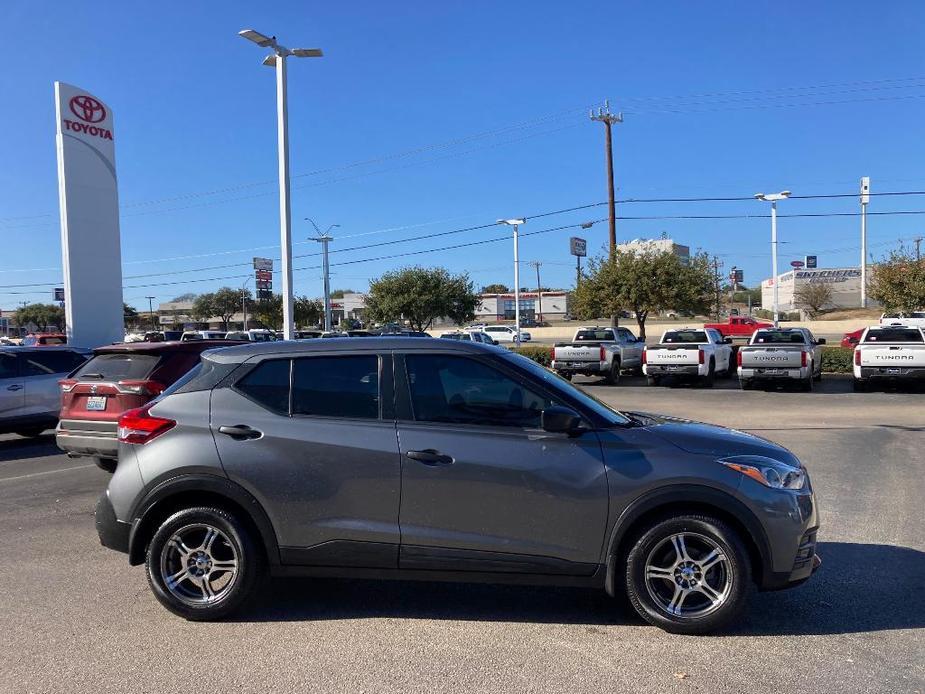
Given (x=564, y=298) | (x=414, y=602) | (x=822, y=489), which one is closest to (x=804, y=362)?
(x=822, y=489)

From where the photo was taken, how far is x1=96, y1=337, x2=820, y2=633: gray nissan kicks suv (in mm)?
4141

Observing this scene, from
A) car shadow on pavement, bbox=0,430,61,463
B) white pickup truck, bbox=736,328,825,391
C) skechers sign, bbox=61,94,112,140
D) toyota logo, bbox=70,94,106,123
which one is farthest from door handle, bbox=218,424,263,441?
toyota logo, bbox=70,94,106,123

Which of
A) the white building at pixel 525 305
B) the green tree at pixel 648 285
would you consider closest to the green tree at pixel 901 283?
the green tree at pixel 648 285

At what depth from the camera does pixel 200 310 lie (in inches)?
3627

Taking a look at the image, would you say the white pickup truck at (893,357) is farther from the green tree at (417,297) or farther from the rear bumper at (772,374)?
the green tree at (417,297)

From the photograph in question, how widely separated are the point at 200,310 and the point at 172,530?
306 feet

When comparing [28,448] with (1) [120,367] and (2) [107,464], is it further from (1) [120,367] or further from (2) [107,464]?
(1) [120,367]

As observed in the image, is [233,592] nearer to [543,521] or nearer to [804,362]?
[543,521]

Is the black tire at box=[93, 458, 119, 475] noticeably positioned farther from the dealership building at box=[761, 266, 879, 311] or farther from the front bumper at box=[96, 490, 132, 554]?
the dealership building at box=[761, 266, 879, 311]

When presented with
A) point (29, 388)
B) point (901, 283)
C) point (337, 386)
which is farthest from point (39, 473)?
point (901, 283)

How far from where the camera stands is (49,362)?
12.1 meters

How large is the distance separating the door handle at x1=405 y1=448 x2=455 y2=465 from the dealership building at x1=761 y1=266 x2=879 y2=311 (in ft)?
329

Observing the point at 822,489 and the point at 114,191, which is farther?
the point at 114,191

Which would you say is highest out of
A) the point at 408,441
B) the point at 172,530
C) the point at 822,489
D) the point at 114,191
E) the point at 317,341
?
the point at 114,191
